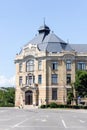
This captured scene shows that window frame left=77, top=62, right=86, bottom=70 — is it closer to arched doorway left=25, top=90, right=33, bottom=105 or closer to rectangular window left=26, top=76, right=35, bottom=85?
rectangular window left=26, top=76, right=35, bottom=85

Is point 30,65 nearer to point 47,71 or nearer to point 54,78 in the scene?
point 47,71

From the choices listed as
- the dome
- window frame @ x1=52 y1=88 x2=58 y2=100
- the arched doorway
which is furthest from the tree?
the dome

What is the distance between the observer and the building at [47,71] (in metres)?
120

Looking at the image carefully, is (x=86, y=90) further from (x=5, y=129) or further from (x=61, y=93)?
(x=5, y=129)

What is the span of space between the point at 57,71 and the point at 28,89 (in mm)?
9561

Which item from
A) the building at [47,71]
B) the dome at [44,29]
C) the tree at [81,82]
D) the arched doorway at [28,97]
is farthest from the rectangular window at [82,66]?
the tree at [81,82]

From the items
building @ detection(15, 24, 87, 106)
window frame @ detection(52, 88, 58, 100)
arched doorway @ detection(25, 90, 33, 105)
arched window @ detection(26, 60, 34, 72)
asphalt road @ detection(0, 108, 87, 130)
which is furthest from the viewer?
arched window @ detection(26, 60, 34, 72)

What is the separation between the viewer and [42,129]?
1049 inches

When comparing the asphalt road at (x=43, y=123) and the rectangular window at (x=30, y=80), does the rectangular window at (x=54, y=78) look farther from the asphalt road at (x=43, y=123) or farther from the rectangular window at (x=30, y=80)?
the asphalt road at (x=43, y=123)

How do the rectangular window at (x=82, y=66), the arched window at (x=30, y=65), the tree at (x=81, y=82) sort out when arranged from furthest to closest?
the arched window at (x=30, y=65) → the rectangular window at (x=82, y=66) → the tree at (x=81, y=82)

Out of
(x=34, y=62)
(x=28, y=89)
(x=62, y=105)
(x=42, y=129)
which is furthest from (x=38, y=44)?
(x=42, y=129)

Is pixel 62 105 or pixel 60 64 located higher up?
pixel 60 64

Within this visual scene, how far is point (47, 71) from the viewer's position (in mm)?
121000

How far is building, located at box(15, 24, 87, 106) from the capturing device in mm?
119688
